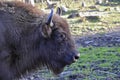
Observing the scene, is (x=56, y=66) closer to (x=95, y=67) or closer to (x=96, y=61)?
(x=95, y=67)

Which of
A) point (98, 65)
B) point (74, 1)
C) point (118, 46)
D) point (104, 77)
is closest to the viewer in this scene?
point (104, 77)

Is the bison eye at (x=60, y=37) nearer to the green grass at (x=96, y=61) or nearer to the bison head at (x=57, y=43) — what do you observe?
the bison head at (x=57, y=43)

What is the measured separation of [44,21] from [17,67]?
2.59ft

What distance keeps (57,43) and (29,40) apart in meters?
0.42

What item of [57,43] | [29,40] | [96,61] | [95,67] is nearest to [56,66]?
[57,43]

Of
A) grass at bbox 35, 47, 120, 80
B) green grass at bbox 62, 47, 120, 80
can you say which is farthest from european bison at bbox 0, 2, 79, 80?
green grass at bbox 62, 47, 120, 80

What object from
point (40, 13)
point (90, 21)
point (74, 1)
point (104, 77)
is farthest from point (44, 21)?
point (74, 1)

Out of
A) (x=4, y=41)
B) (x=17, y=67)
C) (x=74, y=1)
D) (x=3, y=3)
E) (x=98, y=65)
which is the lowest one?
(x=74, y=1)

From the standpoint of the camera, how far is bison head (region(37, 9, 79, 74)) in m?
5.90

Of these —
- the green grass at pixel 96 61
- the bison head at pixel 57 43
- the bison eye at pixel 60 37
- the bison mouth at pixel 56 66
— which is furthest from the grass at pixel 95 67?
the bison eye at pixel 60 37

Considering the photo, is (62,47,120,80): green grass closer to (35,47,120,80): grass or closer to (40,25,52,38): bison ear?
(35,47,120,80): grass

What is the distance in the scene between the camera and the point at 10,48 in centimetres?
590

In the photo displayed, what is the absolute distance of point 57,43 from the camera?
237 inches

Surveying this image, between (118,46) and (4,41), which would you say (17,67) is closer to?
(4,41)
